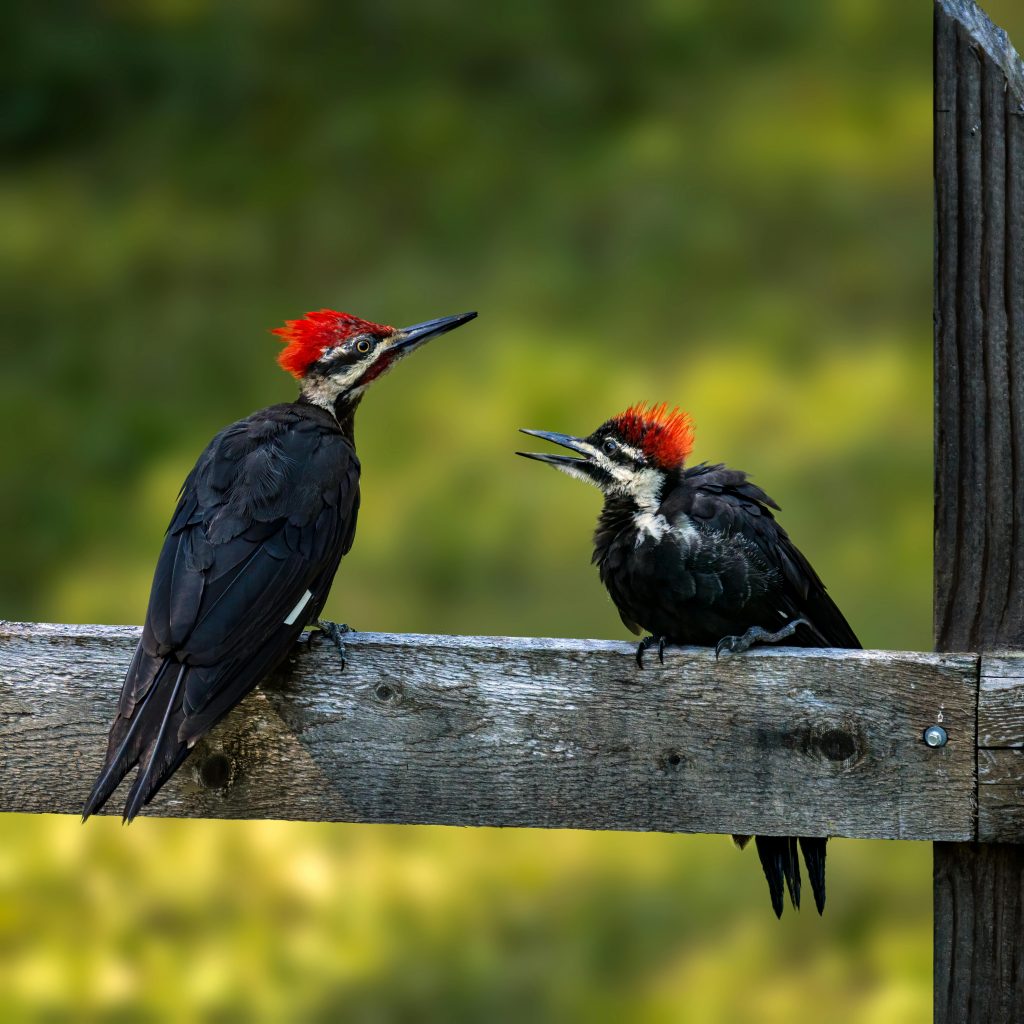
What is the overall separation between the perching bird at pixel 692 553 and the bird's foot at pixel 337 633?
20.9 inches

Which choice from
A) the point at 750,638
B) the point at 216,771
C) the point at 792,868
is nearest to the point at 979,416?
the point at 750,638

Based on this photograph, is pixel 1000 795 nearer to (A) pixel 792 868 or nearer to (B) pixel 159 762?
(A) pixel 792 868

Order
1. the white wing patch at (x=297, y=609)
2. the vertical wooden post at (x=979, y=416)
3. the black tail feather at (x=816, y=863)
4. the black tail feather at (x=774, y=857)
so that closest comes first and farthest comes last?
1. the vertical wooden post at (x=979, y=416)
2. the white wing patch at (x=297, y=609)
3. the black tail feather at (x=816, y=863)
4. the black tail feather at (x=774, y=857)

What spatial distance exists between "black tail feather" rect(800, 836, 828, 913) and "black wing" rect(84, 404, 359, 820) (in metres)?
0.75

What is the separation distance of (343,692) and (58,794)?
36cm

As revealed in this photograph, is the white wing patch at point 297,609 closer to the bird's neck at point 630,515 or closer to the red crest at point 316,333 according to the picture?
the bird's neck at point 630,515

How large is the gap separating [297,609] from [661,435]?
75 centimetres

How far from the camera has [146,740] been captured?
53.2 inches

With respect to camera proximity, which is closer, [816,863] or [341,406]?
[816,863]

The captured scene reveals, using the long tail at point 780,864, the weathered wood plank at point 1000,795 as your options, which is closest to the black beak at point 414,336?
the long tail at point 780,864

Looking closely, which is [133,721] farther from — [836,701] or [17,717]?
[836,701]

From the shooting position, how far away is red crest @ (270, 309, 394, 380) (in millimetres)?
2338

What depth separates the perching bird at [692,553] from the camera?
6.41ft

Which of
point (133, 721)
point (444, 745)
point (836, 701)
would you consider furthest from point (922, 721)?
point (133, 721)
